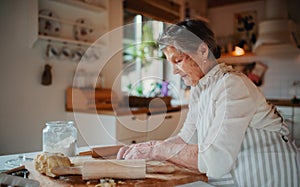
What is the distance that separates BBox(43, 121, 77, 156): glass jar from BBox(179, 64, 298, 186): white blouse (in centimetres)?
48

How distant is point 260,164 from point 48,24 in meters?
1.77

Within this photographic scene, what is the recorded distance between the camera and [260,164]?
2.75 ft

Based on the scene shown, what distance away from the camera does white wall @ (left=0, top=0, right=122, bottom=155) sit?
1.86 m

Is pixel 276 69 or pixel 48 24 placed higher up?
pixel 48 24

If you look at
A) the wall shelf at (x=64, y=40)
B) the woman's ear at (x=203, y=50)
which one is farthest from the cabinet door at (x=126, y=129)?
the woman's ear at (x=203, y=50)

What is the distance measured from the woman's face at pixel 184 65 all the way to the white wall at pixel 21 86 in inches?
40.6

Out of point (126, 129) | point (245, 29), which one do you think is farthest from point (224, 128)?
point (245, 29)

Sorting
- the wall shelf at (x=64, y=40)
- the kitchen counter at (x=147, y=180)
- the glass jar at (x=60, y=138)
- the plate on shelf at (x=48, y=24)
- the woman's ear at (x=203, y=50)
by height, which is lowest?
the kitchen counter at (x=147, y=180)

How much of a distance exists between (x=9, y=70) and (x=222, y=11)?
3090 mm

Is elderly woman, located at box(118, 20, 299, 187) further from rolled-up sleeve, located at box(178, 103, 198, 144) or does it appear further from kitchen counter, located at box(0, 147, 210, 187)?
rolled-up sleeve, located at box(178, 103, 198, 144)

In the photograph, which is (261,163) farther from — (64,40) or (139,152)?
(64,40)

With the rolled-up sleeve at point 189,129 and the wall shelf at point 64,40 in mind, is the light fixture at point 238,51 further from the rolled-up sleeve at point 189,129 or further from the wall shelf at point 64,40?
the rolled-up sleeve at point 189,129

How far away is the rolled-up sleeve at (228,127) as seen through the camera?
0.78 metres

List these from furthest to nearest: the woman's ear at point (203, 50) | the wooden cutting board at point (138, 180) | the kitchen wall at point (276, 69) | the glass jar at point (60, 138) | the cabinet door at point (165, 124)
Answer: the kitchen wall at point (276, 69), the cabinet door at point (165, 124), the glass jar at point (60, 138), the woman's ear at point (203, 50), the wooden cutting board at point (138, 180)
